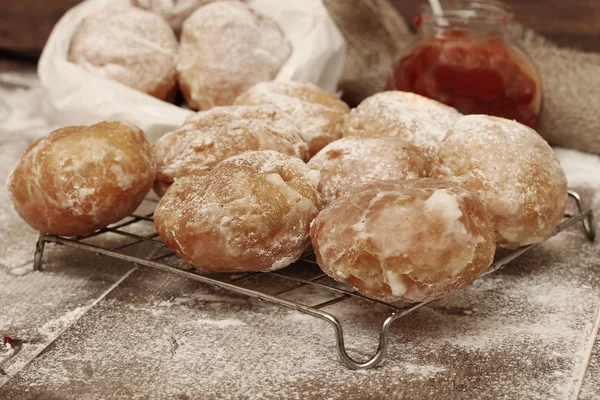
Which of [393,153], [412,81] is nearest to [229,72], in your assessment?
[412,81]

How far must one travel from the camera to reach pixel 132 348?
0.92 metres

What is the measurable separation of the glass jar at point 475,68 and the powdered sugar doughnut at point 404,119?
359 mm

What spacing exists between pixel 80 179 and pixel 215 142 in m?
0.22

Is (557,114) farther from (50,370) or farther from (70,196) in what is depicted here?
(50,370)

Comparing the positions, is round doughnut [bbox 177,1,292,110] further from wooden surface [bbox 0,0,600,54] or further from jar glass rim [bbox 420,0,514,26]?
wooden surface [bbox 0,0,600,54]

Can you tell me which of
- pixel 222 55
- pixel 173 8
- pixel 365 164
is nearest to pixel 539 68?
pixel 222 55

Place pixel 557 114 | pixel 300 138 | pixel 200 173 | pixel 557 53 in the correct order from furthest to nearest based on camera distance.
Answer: pixel 557 53
pixel 557 114
pixel 300 138
pixel 200 173

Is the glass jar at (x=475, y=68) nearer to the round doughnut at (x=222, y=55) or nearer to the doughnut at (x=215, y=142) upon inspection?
the round doughnut at (x=222, y=55)

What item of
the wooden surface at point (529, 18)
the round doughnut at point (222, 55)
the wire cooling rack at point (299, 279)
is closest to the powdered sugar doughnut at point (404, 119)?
the wire cooling rack at point (299, 279)

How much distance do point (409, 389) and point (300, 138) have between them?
53 centimetres

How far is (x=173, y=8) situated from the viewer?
179cm

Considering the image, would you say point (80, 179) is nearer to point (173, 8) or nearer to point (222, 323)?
point (222, 323)

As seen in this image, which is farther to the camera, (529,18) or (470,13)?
(529,18)

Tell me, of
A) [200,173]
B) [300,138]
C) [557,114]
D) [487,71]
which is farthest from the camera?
[557,114]
